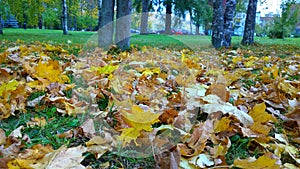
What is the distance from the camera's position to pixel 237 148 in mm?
1084

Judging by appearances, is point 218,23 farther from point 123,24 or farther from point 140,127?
point 140,127

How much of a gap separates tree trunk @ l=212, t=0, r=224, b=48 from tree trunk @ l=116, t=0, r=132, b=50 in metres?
2.96

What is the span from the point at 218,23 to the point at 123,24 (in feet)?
10.5

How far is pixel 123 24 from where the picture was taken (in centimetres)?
437

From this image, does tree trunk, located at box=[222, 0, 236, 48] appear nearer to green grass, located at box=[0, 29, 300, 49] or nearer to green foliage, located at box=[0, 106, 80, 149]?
green grass, located at box=[0, 29, 300, 49]

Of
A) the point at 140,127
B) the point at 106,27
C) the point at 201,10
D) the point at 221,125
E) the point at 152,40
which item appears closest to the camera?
the point at 140,127

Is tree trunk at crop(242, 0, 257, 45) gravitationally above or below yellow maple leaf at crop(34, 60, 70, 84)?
above

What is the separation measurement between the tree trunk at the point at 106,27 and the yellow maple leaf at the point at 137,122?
3656mm

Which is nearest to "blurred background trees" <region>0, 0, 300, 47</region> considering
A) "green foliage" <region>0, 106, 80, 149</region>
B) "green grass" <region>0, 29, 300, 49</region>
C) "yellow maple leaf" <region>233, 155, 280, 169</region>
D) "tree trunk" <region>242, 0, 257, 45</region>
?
"tree trunk" <region>242, 0, 257, 45</region>

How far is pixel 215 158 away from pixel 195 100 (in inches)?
17.7

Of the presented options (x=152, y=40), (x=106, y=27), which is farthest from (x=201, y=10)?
(x=106, y=27)

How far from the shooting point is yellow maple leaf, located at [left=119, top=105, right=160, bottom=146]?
89cm

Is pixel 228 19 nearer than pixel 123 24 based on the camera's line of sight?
No

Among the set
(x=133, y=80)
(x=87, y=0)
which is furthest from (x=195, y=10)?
(x=133, y=80)
